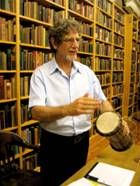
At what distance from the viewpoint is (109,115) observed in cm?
113

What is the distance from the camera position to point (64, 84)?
157 cm

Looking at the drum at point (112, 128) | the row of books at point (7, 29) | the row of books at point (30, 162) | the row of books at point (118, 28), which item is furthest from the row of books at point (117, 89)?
the drum at point (112, 128)

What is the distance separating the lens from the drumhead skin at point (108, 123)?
1.07m

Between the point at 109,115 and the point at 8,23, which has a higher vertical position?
the point at 8,23

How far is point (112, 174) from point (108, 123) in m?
0.30

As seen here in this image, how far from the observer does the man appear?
1521 mm

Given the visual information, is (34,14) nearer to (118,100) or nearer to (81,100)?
(81,100)

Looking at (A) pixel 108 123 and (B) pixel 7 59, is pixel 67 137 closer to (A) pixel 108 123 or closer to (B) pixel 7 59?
(A) pixel 108 123

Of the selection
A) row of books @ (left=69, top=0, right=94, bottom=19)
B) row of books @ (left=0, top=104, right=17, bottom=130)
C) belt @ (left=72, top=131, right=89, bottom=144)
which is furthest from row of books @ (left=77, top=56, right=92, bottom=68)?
belt @ (left=72, top=131, right=89, bottom=144)

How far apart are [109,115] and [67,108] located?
0.21 metres

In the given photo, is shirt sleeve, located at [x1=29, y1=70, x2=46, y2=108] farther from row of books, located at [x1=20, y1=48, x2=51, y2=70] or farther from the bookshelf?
the bookshelf

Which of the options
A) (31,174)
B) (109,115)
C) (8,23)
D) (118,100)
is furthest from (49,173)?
(118,100)

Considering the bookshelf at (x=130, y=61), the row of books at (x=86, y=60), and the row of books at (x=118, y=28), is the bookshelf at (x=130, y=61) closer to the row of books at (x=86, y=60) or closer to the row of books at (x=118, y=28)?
the row of books at (x=118, y=28)

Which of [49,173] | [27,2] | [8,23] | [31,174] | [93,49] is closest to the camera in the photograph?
[49,173]
